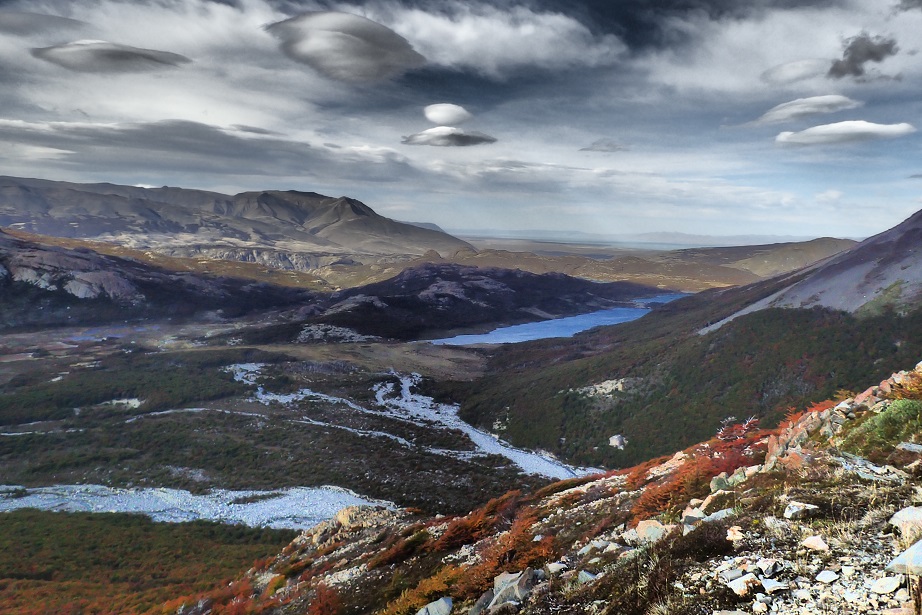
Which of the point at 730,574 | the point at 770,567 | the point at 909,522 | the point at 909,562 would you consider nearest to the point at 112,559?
the point at 730,574

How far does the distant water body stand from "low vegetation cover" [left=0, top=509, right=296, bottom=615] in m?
91.6

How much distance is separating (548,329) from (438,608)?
149105 mm

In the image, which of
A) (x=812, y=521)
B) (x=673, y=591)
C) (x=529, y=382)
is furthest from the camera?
(x=529, y=382)

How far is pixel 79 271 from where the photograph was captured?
146 metres

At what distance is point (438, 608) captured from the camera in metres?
9.20

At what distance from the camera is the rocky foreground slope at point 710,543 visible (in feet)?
16.8

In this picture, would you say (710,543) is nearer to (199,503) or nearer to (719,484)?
(719,484)

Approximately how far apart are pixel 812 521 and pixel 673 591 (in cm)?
271

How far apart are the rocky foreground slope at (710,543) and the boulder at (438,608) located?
1.5 inches

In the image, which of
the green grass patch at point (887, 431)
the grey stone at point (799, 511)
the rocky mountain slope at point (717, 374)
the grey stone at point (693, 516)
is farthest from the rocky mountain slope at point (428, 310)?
the grey stone at point (799, 511)

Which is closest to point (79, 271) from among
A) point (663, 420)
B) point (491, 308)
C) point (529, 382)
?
point (491, 308)

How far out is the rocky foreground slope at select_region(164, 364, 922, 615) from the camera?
5105 millimetres

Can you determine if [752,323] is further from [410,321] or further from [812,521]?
[410,321]

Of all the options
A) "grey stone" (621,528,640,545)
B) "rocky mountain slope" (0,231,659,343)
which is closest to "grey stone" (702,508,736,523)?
"grey stone" (621,528,640,545)
